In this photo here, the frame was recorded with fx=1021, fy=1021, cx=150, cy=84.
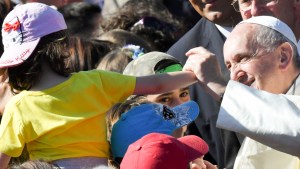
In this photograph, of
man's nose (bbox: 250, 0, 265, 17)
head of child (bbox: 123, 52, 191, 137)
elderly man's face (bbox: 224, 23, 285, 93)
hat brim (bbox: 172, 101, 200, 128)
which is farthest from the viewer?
head of child (bbox: 123, 52, 191, 137)

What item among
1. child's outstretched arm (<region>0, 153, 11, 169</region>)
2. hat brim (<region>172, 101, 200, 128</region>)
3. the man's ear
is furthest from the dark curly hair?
the man's ear

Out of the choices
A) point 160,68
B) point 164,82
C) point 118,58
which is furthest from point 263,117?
point 118,58

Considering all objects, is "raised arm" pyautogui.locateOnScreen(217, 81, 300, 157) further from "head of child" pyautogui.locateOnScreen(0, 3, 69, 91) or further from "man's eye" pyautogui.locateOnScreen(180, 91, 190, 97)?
"man's eye" pyautogui.locateOnScreen(180, 91, 190, 97)

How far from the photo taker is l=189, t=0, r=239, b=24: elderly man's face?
523 cm

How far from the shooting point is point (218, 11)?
5.26 metres

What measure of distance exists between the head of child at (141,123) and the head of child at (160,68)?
26cm

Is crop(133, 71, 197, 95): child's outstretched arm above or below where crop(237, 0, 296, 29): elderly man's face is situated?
below

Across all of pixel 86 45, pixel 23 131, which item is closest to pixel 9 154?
pixel 23 131

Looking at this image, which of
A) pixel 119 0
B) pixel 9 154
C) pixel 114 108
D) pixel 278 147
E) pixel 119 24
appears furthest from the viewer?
pixel 119 0

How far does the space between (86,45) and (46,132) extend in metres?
1.98

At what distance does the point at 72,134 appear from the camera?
409cm

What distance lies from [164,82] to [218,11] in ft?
3.90

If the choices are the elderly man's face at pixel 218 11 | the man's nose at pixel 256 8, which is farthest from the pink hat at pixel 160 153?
the elderly man's face at pixel 218 11

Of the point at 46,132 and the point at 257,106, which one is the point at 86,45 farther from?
the point at 257,106
